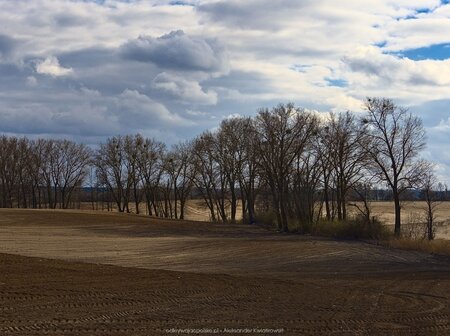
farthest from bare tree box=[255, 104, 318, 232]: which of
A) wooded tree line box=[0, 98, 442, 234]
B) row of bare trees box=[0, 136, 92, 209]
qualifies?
row of bare trees box=[0, 136, 92, 209]

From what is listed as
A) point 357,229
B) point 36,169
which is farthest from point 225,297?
point 36,169

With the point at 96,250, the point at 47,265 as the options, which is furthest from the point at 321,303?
the point at 96,250

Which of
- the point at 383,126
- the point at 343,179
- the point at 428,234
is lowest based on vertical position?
the point at 428,234

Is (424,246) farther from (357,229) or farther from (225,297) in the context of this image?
(225,297)

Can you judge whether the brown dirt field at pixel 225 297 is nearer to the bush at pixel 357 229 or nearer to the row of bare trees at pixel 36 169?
the bush at pixel 357 229

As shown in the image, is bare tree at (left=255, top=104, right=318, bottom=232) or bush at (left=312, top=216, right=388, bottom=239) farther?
bare tree at (left=255, top=104, right=318, bottom=232)

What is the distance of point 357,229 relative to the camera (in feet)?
141

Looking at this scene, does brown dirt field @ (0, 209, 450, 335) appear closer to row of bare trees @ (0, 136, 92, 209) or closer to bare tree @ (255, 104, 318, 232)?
bare tree @ (255, 104, 318, 232)

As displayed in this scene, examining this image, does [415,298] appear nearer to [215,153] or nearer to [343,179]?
[343,179]

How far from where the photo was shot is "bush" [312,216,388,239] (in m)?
41.7

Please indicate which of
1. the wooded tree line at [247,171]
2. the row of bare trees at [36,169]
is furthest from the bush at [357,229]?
the row of bare trees at [36,169]

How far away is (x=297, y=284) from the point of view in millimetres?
16375

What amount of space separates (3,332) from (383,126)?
49488mm

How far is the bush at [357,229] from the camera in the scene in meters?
41.7
